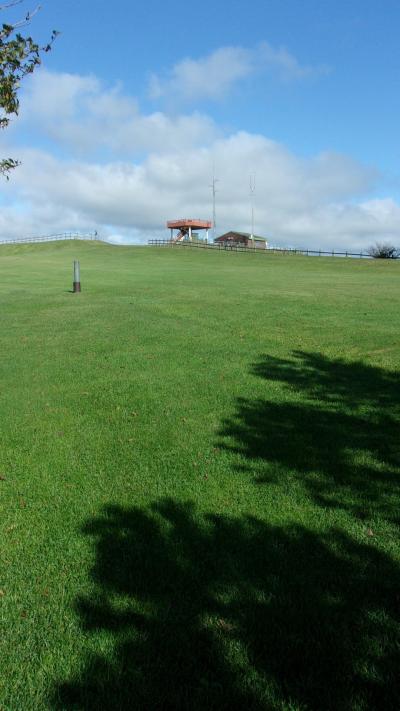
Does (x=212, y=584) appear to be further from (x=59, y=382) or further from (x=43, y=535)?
(x=59, y=382)

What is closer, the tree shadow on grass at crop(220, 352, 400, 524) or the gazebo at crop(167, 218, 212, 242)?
the tree shadow on grass at crop(220, 352, 400, 524)

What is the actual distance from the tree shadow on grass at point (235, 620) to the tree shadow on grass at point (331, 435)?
712 mm

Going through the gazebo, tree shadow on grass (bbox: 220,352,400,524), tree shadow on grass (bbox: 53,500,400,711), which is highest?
the gazebo

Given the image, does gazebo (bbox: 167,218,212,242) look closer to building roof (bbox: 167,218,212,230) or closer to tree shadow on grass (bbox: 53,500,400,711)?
building roof (bbox: 167,218,212,230)

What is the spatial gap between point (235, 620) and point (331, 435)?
305 cm

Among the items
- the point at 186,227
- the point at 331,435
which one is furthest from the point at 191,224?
the point at 331,435

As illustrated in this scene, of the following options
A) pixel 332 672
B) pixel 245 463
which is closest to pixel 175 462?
pixel 245 463

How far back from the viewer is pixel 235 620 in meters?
3.05

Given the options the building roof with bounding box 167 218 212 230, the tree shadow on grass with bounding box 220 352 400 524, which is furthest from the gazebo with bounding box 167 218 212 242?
the tree shadow on grass with bounding box 220 352 400 524

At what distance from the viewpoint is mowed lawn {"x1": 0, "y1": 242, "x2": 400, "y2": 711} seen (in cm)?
270

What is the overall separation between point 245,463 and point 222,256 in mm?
57919

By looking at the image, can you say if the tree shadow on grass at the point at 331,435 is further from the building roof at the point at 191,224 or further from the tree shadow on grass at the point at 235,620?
the building roof at the point at 191,224

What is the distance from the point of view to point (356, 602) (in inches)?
125

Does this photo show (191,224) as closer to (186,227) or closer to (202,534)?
(186,227)
